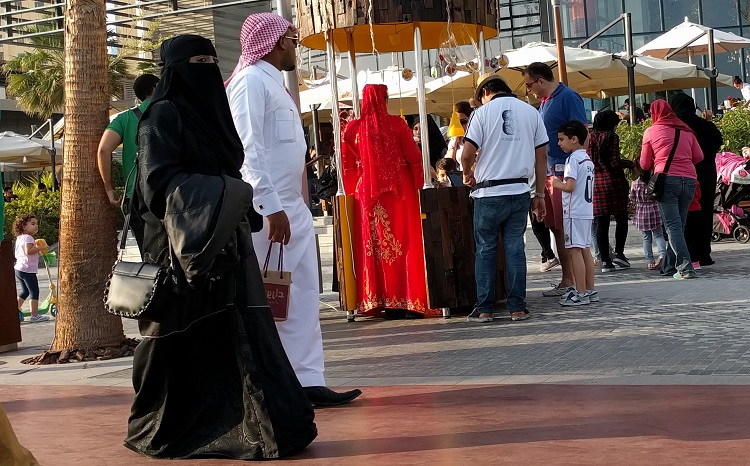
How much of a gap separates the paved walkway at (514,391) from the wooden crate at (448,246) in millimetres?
241

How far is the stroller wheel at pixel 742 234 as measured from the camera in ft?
52.5

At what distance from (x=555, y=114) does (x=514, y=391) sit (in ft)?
17.2

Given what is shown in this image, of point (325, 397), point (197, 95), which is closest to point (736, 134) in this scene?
point (325, 397)

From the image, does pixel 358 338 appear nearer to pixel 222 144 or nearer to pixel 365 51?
pixel 365 51

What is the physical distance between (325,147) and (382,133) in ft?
54.5

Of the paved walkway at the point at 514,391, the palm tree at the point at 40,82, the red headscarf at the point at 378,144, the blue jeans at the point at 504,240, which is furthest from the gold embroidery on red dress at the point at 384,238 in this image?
the palm tree at the point at 40,82

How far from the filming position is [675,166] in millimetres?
12383

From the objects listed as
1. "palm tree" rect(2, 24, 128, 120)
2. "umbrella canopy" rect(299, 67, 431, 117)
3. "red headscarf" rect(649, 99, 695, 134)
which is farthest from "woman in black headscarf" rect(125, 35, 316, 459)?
"palm tree" rect(2, 24, 128, 120)

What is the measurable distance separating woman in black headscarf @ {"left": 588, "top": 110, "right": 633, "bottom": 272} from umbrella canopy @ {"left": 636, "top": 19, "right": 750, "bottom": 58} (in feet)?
37.8

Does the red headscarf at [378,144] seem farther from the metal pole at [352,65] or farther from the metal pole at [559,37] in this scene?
the metal pole at [559,37]

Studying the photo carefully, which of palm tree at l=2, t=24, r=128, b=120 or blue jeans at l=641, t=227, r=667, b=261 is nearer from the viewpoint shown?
blue jeans at l=641, t=227, r=667, b=261

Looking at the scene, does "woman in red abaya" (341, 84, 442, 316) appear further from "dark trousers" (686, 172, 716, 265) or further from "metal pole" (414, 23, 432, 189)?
"dark trousers" (686, 172, 716, 265)

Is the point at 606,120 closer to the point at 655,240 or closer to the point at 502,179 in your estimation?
the point at 655,240

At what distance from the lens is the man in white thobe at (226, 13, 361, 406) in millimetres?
6324
